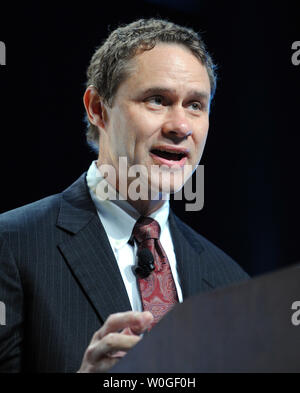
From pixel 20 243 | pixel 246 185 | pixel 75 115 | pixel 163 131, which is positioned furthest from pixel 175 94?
pixel 246 185

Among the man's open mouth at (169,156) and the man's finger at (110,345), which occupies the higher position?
the man's open mouth at (169,156)

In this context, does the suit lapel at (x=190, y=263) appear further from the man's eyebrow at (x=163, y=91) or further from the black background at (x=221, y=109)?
the black background at (x=221, y=109)

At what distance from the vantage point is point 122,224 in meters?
1.68

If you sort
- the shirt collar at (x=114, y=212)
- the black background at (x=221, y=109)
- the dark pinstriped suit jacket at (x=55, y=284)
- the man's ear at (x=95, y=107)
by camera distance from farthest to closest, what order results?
the black background at (x=221, y=109), the man's ear at (x=95, y=107), the shirt collar at (x=114, y=212), the dark pinstriped suit jacket at (x=55, y=284)

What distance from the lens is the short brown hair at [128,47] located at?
1.71 meters

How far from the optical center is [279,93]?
2852 millimetres

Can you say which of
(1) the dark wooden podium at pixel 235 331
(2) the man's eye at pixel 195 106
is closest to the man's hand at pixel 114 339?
(1) the dark wooden podium at pixel 235 331

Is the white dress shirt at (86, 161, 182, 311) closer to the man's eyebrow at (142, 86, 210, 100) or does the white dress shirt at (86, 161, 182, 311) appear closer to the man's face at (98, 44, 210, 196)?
the man's face at (98, 44, 210, 196)

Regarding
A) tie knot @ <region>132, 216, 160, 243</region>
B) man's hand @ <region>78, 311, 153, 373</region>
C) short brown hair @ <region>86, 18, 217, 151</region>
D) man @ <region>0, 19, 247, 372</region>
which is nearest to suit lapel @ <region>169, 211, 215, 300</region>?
man @ <region>0, 19, 247, 372</region>

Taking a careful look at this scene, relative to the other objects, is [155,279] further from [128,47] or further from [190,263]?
[128,47]

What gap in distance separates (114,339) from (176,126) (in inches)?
29.5

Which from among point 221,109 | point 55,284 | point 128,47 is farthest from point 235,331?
point 221,109

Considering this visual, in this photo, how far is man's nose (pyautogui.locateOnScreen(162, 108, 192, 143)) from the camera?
161 centimetres
